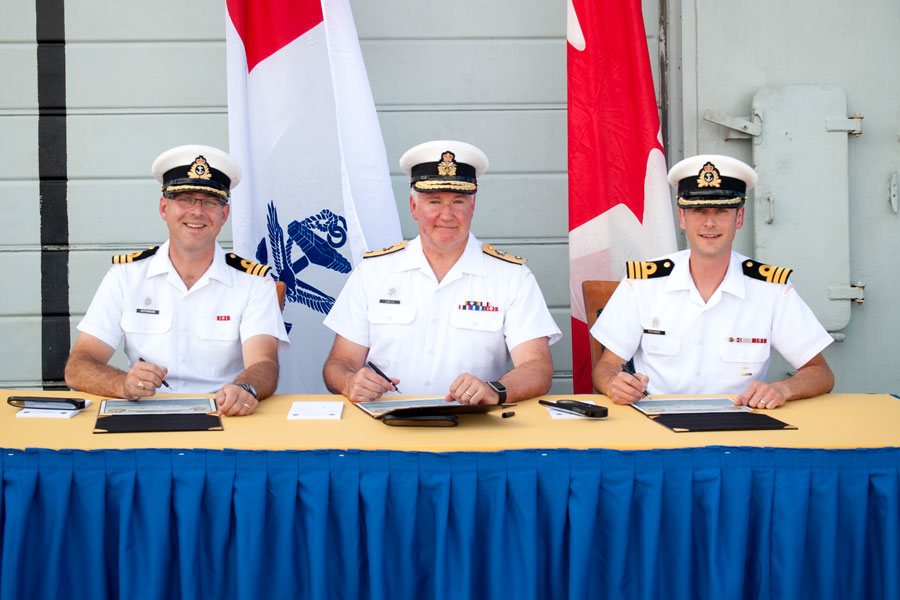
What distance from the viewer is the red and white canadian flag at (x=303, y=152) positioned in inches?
120

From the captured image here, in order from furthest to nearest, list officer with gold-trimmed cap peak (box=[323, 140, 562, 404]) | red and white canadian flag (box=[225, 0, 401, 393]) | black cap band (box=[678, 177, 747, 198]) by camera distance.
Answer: red and white canadian flag (box=[225, 0, 401, 393]) → officer with gold-trimmed cap peak (box=[323, 140, 562, 404]) → black cap band (box=[678, 177, 747, 198])

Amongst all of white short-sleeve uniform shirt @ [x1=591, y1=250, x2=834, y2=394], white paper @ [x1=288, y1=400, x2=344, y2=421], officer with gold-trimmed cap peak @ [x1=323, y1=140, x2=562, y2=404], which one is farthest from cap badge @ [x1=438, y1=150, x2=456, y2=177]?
white paper @ [x1=288, y1=400, x2=344, y2=421]

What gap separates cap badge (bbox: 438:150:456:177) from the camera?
2475 mm

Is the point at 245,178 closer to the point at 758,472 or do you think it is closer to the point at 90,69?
the point at 90,69

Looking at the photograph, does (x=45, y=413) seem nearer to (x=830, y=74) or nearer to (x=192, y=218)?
(x=192, y=218)

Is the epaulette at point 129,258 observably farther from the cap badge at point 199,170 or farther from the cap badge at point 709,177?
the cap badge at point 709,177

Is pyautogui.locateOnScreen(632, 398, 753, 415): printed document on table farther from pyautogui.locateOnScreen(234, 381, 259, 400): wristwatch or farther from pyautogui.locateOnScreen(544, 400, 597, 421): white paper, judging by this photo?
pyautogui.locateOnScreen(234, 381, 259, 400): wristwatch

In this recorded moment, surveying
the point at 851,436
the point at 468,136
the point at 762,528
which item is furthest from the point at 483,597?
the point at 468,136

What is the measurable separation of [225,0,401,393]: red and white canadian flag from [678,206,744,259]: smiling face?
4.09 feet

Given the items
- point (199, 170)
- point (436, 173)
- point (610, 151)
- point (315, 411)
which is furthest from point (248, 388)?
point (610, 151)

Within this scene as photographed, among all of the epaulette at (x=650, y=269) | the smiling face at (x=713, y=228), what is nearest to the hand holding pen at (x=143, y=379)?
the epaulette at (x=650, y=269)

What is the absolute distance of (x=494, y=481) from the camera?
155 centimetres

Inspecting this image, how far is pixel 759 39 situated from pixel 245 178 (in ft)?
7.93

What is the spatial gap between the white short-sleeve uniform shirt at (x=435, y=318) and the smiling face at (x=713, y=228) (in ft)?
1.81
